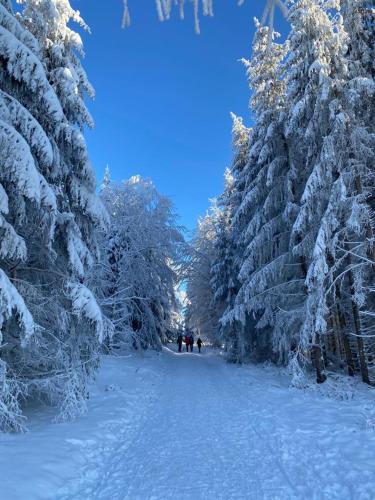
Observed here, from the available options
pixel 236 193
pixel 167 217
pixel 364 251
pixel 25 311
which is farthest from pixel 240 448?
pixel 167 217

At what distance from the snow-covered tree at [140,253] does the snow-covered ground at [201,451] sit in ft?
34.3

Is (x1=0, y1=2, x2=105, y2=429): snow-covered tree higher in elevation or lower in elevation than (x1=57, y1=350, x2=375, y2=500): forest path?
higher

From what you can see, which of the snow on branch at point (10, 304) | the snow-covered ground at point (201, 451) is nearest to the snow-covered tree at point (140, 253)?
the snow-covered ground at point (201, 451)

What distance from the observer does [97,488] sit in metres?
4.83

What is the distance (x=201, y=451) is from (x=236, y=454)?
60cm

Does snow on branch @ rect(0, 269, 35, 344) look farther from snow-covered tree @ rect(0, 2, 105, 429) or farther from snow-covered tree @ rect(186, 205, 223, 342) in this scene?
snow-covered tree @ rect(186, 205, 223, 342)

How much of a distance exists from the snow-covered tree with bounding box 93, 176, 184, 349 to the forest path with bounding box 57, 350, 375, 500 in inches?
435

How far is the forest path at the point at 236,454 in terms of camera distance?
4.67 meters

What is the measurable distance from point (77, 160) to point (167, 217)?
52.3 feet

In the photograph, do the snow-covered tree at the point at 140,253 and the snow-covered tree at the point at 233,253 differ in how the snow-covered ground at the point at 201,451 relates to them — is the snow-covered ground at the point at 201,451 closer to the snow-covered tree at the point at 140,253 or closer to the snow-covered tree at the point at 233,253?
the snow-covered tree at the point at 233,253

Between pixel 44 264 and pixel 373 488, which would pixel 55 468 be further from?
pixel 44 264

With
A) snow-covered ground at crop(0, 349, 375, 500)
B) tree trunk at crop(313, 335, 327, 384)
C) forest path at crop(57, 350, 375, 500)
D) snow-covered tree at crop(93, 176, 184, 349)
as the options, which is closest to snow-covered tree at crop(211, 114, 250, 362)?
snow-covered tree at crop(93, 176, 184, 349)

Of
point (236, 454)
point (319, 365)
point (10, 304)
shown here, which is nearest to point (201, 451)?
point (236, 454)

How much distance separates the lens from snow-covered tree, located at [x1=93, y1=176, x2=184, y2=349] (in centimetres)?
2123
